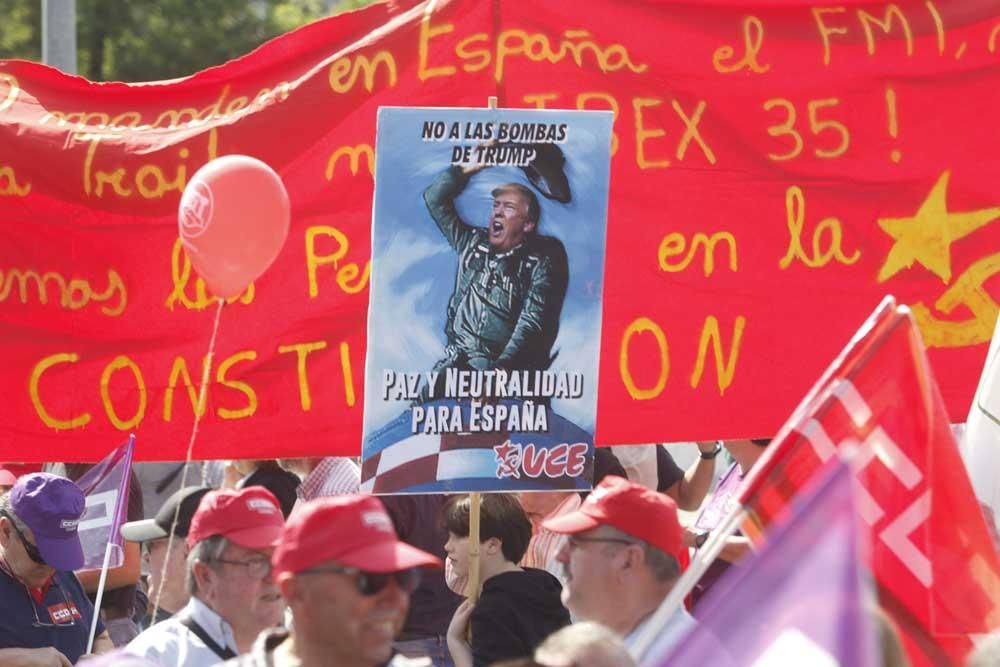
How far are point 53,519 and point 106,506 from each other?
0.34 m

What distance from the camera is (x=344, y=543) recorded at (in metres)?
4.15

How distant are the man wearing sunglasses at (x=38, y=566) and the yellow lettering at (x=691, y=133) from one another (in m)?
2.32

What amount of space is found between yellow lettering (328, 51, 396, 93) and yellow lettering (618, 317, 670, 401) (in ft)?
3.78

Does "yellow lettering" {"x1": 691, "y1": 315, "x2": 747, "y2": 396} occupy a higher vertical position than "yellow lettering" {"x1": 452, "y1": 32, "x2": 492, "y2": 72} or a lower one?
lower

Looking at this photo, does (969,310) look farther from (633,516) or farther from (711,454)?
(633,516)

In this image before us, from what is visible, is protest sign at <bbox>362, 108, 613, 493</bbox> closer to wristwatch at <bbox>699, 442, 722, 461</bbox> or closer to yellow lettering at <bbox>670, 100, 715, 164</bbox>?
yellow lettering at <bbox>670, 100, 715, 164</bbox>

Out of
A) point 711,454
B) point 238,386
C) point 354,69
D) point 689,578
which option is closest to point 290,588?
point 689,578

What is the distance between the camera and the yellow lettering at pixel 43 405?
6.57 meters

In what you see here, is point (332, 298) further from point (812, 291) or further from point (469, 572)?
point (812, 291)

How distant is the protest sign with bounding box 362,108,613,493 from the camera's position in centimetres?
631

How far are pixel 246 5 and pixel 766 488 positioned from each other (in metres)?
22.6

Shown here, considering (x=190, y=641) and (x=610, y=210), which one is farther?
(x=610, y=210)

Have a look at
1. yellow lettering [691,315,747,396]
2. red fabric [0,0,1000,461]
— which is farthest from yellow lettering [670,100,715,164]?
yellow lettering [691,315,747,396]

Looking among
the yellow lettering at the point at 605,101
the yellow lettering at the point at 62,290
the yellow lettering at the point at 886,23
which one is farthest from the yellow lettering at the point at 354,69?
the yellow lettering at the point at 886,23
